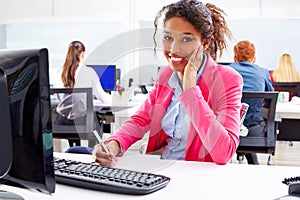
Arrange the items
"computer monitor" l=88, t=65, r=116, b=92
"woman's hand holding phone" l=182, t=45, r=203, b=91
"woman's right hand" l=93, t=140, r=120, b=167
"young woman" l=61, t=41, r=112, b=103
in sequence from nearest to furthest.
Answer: "woman's right hand" l=93, t=140, r=120, b=167 < "woman's hand holding phone" l=182, t=45, r=203, b=91 < "young woman" l=61, t=41, r=112, b=103 < "computer monitor" l=88, t=65, r=116, b=92

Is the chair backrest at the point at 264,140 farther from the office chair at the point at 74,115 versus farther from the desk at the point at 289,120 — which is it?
the office chair at the point at 74,115

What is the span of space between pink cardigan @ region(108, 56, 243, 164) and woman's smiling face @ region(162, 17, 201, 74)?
0.10 meters

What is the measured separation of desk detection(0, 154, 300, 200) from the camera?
1037 mm

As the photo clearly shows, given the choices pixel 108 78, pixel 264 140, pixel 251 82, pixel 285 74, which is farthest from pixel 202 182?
pixel 285 74

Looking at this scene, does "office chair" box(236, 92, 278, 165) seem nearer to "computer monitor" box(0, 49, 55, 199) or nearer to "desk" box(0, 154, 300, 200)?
"desk" box(0, 154, 300, 200)

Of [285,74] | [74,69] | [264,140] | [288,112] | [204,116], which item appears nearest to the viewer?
[204,116]

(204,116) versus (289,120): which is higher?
(204,116)

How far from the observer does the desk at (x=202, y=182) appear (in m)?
1.04

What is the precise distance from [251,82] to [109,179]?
95.5 inches

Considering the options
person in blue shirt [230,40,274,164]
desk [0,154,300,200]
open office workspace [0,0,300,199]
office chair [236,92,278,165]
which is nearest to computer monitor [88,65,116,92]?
person in blue shirt [230,40,274,164]

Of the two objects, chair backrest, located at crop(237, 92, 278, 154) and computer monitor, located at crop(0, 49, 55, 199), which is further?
chair backrest, located at crop(237, 92, 278, 154)

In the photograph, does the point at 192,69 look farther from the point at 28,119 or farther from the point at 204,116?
the point at 28,119

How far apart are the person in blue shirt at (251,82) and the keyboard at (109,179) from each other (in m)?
1.78

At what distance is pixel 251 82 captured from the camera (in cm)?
A: 332
